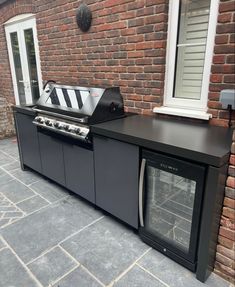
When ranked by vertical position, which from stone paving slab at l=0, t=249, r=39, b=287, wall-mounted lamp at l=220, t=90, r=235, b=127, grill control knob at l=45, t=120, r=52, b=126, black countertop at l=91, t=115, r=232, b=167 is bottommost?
stone paving slab at l=0, t=249, r=39, b=287

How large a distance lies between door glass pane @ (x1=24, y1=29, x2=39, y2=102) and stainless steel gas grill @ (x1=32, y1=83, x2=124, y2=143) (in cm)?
184

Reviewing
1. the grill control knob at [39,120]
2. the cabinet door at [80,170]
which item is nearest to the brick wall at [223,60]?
the cabinet door at [80,170]

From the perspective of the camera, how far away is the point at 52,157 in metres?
2.79

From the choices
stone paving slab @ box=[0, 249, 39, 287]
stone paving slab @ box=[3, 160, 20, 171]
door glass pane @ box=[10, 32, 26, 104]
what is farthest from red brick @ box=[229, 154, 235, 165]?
door glass pane @ box=[10, 32, 26, 104]

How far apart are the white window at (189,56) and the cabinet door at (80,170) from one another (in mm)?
885

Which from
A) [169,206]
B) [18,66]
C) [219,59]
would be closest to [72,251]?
[169,206]

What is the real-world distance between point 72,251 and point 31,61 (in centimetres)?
362

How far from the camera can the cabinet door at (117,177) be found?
1902mm

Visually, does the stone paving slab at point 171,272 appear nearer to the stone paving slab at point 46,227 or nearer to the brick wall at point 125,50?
the brick wall at point 125,50

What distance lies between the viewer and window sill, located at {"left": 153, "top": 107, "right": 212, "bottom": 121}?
210 cm

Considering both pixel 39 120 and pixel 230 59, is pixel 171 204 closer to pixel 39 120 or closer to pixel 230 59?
pixel 230 59

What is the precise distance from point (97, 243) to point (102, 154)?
0.77 m

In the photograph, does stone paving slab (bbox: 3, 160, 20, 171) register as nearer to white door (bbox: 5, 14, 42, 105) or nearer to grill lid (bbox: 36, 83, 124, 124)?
grill lid (bbox: 36, 83, 124, 124)

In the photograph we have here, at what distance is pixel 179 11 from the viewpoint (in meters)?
2.17
